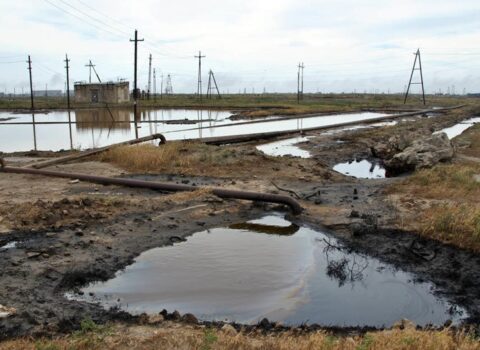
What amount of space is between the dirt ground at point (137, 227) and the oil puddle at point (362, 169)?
8.58ft

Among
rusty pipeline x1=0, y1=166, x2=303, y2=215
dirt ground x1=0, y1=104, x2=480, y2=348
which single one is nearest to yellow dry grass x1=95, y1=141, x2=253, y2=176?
dirt ground x1=0, y1=104, x2=480, y2=348

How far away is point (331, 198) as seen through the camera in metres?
10.5

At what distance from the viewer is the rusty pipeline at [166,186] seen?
955 cm

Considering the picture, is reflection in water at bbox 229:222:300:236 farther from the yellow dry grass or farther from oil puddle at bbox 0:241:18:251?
the yellow dry grass

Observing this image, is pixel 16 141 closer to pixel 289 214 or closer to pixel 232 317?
pixel 289 214

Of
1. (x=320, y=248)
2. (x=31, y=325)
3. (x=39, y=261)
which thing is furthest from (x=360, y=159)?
(x=31, y=325)

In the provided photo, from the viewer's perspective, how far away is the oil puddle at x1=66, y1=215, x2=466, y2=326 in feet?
19.0

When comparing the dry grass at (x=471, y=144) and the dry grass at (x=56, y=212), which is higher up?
the dry grass at (x=471, y=144)

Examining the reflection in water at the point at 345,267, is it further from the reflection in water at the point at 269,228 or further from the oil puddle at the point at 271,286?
the reflection in water at the point at 269,228

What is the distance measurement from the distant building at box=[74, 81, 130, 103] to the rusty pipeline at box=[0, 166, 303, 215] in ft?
213

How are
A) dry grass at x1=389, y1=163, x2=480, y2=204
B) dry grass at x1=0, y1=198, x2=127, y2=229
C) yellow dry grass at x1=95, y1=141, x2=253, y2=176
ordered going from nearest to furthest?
dry grass at x1=0, y1=198, x2=127, y2=229 < dry grass at x1=389, y1=163, x2=480, y2=204 < yellow dry grass at x1=95, y1=141, x2=253, y2=176

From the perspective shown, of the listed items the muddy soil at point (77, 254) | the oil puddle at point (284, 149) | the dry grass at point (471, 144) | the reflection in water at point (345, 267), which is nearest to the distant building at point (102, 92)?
the oil puddle at point (284, 149)

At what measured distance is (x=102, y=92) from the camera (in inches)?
3014

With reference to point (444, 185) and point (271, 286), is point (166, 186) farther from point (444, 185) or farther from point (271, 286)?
point (444, 185)
